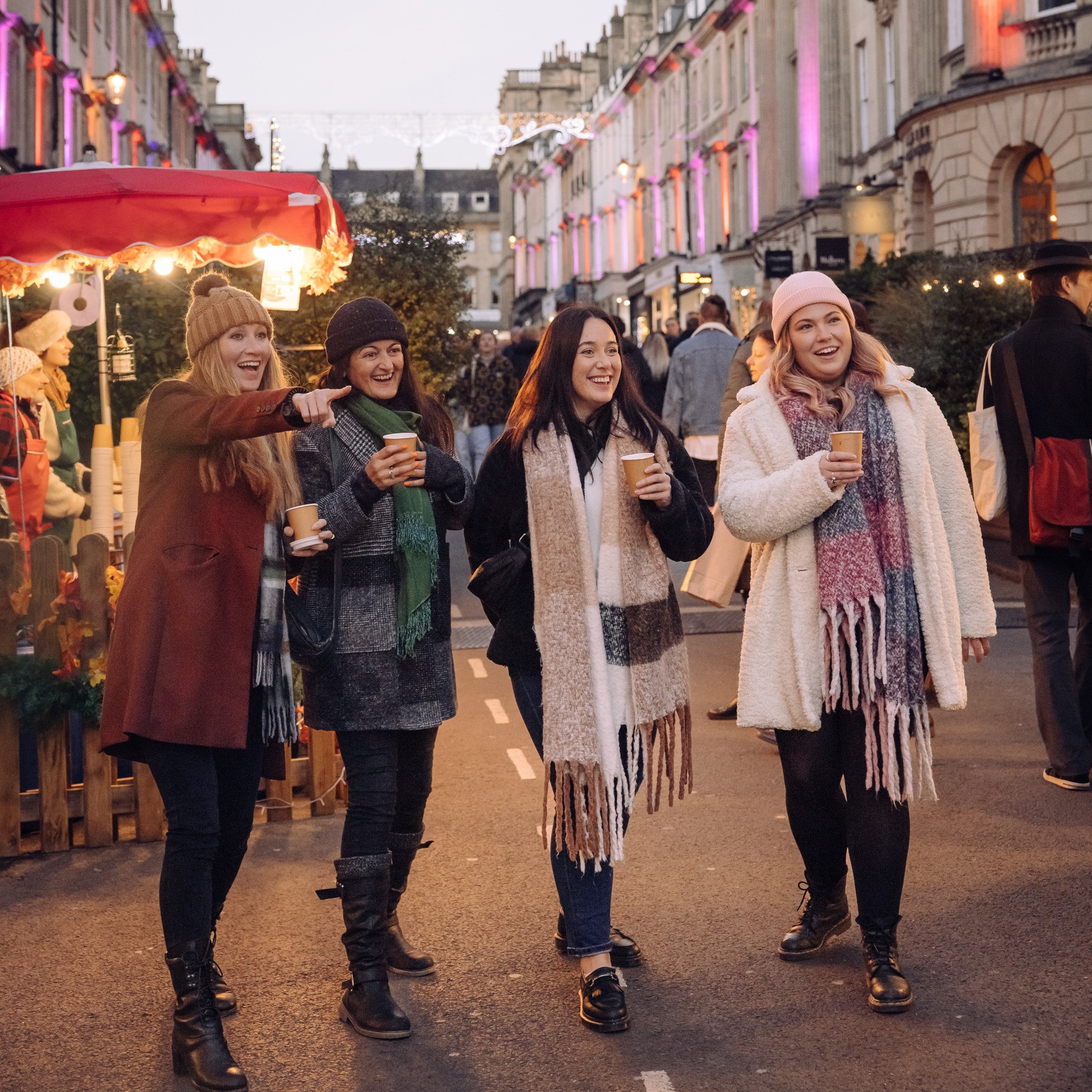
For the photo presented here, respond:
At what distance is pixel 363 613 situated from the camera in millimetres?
4207

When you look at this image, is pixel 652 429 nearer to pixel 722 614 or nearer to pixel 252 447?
pixel 252 447

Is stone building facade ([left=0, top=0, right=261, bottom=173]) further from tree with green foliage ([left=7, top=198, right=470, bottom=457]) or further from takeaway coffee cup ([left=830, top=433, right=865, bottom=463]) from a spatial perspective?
takeaway coffee cup ([left=830, top=433, right=865, bottom=463])

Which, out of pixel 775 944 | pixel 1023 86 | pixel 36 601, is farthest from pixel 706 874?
pixel 1023 86

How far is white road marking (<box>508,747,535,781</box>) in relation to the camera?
23.2ft

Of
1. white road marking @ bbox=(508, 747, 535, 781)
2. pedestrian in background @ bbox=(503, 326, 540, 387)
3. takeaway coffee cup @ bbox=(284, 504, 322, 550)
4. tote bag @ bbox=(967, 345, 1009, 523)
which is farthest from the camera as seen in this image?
pedestrian in background @ bbox=(503, 326, 540, 387)

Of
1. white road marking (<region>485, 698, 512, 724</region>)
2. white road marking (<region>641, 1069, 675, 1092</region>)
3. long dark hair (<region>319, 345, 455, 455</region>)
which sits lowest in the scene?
white road marking (<region>641, 1069, 675, 1092</region>)

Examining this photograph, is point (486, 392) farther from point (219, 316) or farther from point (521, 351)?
point (219, 316)

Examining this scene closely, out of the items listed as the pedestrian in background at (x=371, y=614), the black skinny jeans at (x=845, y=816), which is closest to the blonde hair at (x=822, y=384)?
the black skinny jeans at (x=845, y=816)

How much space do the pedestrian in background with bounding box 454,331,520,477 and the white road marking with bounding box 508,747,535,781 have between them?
9869 mm

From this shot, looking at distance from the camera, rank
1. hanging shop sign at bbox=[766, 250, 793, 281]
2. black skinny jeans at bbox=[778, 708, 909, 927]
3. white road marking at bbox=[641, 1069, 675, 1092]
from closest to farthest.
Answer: white road marking at bbox=[641, 1069, 675, 1092]
black skinny jeans at bbox=[778, 708, 909, 927]
hanging shop sign at bbox=[766, 250, 793, 281]

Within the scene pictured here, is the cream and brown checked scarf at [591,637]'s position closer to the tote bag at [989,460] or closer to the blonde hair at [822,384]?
the blonde hair at [822,384]

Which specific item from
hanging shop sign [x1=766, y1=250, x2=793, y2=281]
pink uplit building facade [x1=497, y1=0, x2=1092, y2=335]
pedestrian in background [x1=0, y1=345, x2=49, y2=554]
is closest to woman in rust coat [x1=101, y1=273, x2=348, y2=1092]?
pedestrian in background [x1=0, y1=345, x2=49, y2=554]

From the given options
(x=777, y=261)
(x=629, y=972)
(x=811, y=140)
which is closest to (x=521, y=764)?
(x=629, y=972)

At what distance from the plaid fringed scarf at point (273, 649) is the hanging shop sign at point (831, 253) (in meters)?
23.6
